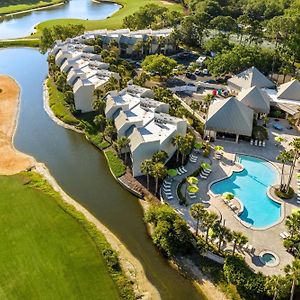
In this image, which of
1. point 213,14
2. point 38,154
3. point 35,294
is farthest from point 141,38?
point 35,294

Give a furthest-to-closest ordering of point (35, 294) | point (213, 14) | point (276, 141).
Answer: point (213, 14) → point (276, 141) → point (35, 294)

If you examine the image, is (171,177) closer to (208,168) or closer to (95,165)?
(208,168)

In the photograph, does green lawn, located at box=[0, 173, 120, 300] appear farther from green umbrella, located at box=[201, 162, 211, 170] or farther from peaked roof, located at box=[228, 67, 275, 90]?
peaked roof, located at box=[228, 67, 275, 90]

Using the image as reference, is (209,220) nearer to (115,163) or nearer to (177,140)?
(177,140)

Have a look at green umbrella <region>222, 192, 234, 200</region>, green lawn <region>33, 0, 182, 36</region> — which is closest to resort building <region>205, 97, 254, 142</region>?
green umbrella <region>222, 192, 234, 200</region>

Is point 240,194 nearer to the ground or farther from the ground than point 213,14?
nearer to the ground

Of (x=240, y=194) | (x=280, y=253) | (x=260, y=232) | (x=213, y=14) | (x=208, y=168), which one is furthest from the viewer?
(x=213, y=14)

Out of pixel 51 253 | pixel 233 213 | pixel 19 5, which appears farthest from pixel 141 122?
pixel 19 5
